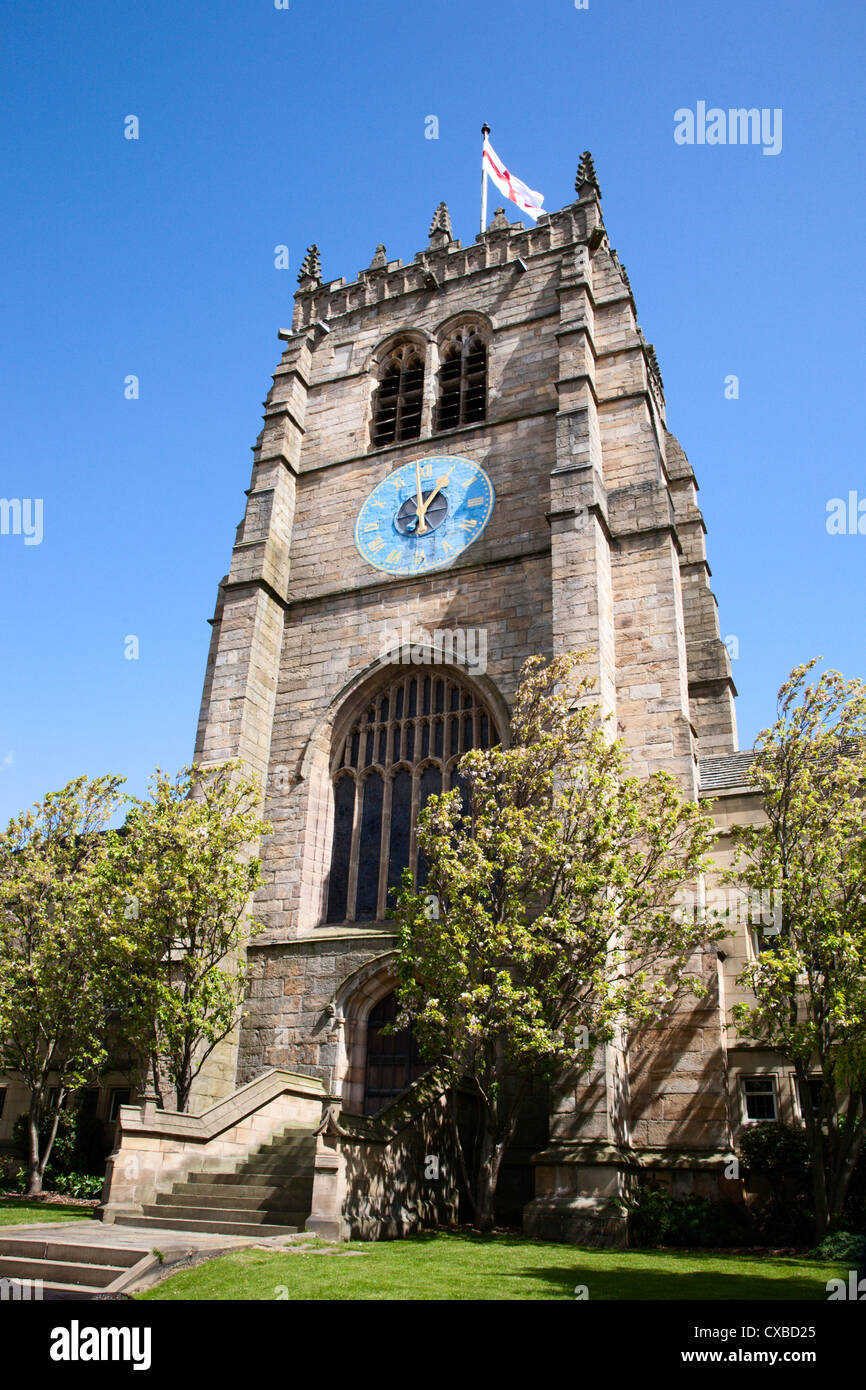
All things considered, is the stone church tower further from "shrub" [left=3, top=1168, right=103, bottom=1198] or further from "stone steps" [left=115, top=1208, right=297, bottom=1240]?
"stone steps" [left=115, top=1208, right=297, bottom=1240]

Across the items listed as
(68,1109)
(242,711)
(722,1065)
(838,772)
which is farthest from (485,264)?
(68,1109)

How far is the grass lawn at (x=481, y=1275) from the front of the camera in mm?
8023

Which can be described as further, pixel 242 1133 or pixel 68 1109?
pixel 68 1109

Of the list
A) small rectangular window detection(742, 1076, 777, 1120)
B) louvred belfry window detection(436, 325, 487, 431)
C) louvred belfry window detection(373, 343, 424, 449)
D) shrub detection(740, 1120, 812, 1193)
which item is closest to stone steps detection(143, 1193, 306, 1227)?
shrub detection(740, 1120, 812, 1193)

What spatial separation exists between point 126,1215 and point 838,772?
1140 centimetres

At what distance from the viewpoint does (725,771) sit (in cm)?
1989

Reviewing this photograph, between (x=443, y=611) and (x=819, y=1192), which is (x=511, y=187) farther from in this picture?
(x=819, y=1192)

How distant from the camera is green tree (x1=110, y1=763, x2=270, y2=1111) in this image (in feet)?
52.6

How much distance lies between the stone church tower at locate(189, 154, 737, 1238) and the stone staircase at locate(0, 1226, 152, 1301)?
6213 millimetres

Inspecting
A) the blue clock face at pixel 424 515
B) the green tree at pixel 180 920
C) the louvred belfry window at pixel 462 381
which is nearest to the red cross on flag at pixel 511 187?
the louvred belfry window at pixel 462 381

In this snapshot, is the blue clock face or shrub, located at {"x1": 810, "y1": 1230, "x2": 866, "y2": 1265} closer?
→ shrub, located at {"x1": 810, "y1": 1230, "x2": 866, "y2": 1265}

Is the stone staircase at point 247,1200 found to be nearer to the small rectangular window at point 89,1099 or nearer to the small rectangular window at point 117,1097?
the small rectangular window at point 117,1097

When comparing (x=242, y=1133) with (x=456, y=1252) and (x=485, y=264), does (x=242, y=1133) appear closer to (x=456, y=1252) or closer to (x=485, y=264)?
(x=456, y=1252)

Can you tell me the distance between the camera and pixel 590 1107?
1412 cm
